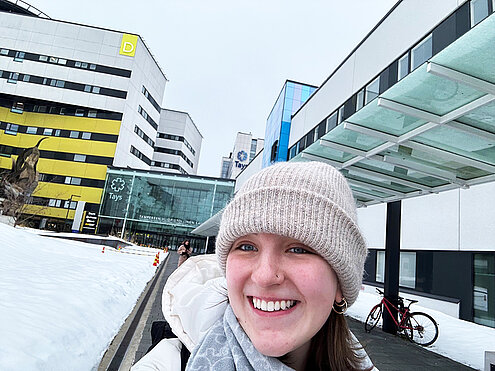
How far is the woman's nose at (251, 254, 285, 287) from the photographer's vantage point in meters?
1.11

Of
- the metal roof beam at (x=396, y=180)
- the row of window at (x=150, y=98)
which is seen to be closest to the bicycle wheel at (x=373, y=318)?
the metal roof beam at (x=396, y=180)

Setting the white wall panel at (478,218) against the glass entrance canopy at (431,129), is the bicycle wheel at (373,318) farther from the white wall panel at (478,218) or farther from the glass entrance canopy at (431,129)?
the white wall panel at (478,218)

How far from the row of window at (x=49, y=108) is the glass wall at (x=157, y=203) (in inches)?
358

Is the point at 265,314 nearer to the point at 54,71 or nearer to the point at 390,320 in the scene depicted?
the point at 390,320

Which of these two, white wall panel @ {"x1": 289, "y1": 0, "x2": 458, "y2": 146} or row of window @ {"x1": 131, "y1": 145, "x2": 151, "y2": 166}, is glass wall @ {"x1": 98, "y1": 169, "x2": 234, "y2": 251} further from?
white wall panel @ {"x1": 289, "y1": 0, "x2": 458, "y2": 146}

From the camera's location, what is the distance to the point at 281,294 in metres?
1.12

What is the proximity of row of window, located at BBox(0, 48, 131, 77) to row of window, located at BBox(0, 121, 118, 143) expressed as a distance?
946 centimetres

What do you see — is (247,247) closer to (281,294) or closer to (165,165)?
(281,294)

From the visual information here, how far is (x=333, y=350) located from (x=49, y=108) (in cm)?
5716

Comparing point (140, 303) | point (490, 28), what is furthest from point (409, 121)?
point (140, 303)

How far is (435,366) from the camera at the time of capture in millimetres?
5535

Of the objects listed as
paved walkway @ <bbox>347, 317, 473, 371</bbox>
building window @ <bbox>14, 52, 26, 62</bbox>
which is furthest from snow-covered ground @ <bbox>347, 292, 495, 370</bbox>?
building window @ <bbox>14, 52, 26, 62</bbox>

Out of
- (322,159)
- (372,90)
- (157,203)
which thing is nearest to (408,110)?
(322,159)

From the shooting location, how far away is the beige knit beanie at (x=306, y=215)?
3.87ft
